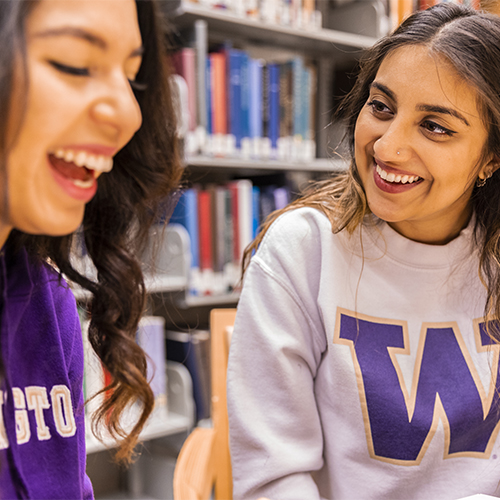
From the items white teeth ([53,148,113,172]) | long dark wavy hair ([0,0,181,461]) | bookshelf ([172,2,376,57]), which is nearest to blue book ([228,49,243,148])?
bookshelf ([172,2,376,57])

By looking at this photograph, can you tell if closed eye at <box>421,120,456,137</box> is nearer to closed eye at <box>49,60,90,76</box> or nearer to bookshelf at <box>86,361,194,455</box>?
closed eye at <box>49,60,90,76</box>

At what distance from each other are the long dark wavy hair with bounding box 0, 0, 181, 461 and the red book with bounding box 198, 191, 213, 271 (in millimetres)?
1277

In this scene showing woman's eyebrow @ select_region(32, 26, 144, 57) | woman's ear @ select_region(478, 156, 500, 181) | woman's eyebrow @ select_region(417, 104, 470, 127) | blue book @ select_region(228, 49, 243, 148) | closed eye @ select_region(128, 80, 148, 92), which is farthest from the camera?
blue book @ select_region(228, 49, 243, 148)

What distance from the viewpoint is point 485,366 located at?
100 centimetres

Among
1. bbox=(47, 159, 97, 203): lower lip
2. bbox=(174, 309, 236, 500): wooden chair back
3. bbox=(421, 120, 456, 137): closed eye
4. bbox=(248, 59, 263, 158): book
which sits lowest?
bbox=(174, 309, 236, 500): wooden chair back

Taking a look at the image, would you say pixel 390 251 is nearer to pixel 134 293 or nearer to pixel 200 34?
pixel 134 293

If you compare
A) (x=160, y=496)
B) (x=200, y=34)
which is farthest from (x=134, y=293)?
(x=160, y=496)

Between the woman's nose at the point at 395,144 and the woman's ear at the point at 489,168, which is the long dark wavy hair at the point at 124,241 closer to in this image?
the woman's nose at the point at 395,144

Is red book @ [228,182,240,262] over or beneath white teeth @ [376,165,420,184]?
beneath

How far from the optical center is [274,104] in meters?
2.17

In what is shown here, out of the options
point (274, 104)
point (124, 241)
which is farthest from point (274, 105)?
point (124, 241)

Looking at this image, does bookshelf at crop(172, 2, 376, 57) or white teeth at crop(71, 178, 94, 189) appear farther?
bookshelf at crop(172, 2, 376, 57)

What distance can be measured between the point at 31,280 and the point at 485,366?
2.43ft

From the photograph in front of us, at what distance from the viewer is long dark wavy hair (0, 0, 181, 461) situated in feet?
2.18
